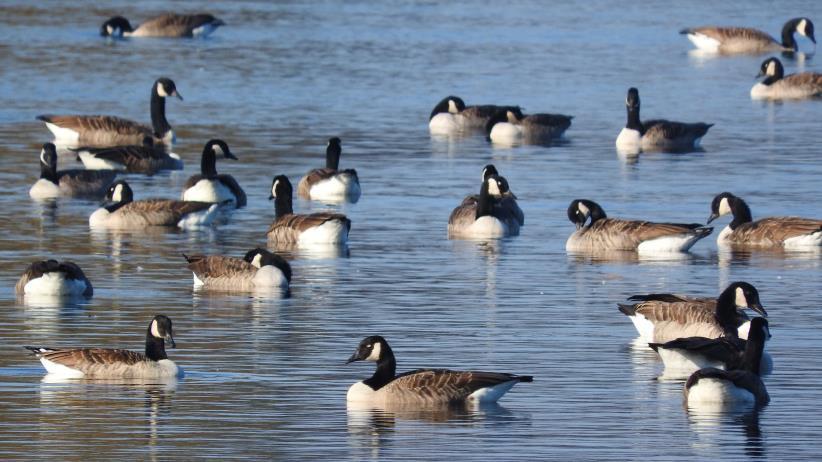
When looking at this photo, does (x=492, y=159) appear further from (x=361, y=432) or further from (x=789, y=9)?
(x=789, y=9)

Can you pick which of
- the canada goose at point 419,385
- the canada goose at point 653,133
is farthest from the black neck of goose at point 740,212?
the canada goose at point 653,133

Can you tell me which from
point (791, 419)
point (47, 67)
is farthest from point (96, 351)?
point (47, 67)

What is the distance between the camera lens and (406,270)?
24.2m

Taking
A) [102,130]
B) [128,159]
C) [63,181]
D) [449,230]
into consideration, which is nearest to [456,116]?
[102,130]

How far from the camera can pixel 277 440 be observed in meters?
15.1

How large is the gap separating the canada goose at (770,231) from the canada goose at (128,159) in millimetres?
12198

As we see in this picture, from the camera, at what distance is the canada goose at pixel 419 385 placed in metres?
16.4

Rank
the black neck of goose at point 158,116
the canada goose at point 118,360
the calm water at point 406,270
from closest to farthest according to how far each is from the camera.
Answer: the calm water at point 406,270, the canada goose at point 118,360, the black neck of goose at point 158,116

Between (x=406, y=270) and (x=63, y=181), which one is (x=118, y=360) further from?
(x=63, y=181)

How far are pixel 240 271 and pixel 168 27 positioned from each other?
142 feet

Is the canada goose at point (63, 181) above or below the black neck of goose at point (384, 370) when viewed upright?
above

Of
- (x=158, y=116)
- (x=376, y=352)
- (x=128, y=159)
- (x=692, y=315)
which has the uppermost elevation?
(x=158, y=116)

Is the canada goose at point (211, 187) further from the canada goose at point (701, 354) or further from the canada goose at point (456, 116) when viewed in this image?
the canada goose at point (701, 354)

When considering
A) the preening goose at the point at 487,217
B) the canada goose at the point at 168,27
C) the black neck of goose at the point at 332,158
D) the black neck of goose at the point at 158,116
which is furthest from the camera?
the canada goose at the point at 168,27
